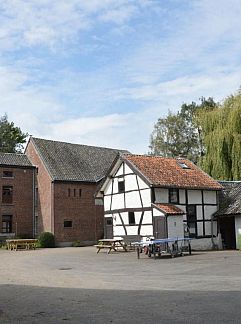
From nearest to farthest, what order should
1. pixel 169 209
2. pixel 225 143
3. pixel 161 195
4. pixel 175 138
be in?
pixel 169 209
pixel 161 195
pixel 225 143
pixel 175 138

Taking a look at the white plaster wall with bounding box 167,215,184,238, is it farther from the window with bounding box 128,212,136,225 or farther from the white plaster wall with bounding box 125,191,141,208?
the window with bounding box 128,212,136,225

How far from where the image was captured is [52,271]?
18906 millimetres

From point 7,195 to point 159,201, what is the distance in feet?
60.4

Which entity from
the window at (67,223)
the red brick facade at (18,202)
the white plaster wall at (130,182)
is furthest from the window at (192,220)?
the red brick facade at (18,202)

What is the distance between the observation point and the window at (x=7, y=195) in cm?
4294

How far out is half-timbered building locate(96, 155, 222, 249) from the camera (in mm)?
29547

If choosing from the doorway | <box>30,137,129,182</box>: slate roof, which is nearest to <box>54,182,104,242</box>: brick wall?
<box>30,137,129,182</box>: slate roof

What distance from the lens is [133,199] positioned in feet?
104

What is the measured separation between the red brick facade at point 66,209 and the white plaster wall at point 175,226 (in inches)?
579

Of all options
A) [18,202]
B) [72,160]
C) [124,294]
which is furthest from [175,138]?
[124,294]

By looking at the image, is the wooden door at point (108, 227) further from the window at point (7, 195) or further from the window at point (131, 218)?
the window at point (7, 195)

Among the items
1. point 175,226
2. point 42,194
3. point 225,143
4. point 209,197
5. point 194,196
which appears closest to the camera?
point 175,226

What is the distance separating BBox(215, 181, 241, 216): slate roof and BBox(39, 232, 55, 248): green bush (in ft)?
47.8

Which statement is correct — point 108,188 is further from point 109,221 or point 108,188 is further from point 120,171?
point 109,221
